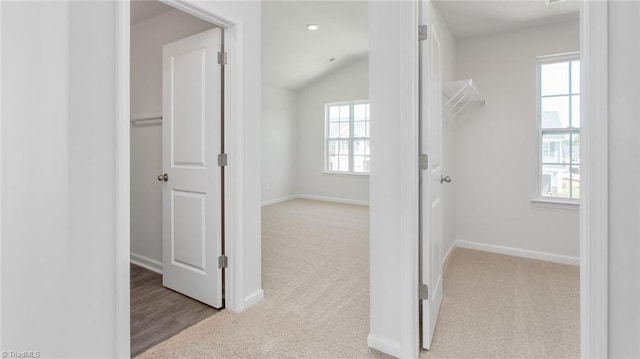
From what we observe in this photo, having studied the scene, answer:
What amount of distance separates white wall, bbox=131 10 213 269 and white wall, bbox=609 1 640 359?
292 cm

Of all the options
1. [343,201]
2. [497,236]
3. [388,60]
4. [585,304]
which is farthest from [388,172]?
[343,201]

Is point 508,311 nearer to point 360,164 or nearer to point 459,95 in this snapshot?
point 459,95

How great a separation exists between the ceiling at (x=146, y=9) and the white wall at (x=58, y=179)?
1481mm

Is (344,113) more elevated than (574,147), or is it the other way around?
(344,113)

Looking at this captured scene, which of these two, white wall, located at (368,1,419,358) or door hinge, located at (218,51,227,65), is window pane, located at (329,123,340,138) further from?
white wall, located at (368,1,419,358)

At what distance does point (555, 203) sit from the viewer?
10.7 ft

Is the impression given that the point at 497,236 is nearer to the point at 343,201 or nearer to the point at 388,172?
the point at 388,172

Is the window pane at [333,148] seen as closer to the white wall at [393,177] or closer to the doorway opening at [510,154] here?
the doorway opening at [510,154]

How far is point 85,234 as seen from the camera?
1.42m

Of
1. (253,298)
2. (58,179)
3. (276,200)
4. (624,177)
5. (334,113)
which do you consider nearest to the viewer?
(624,177)

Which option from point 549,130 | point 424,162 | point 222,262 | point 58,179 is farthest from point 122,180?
point 549,130

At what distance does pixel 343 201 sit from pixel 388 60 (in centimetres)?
534

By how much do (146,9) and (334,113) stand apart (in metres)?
4.68

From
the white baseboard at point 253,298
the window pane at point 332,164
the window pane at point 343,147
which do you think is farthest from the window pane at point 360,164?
the white baseboard at point 253,298
